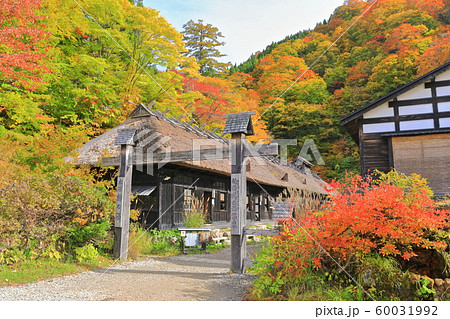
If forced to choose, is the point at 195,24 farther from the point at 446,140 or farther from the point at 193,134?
the point at 446,140

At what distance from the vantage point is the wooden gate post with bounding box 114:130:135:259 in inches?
312

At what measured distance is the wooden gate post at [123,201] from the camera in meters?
7.92

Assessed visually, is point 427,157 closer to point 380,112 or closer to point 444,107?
point 444,107

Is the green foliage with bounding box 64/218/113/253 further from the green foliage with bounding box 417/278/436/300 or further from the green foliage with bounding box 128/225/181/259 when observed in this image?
the green foliage with bounding box 417/278/436/300

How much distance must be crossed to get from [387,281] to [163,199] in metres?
8.49

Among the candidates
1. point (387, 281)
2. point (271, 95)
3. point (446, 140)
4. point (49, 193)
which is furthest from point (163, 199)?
point (271, 95)

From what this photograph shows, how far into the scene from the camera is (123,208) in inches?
316

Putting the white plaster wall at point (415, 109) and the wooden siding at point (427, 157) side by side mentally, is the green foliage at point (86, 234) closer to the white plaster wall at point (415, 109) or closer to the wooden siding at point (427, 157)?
the wooden siding at point (427, 157)

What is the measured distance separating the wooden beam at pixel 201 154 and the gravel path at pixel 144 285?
8.14ft

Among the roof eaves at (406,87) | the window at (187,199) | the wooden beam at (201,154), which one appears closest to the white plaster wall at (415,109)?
the roof eaves at (406,87)

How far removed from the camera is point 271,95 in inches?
1089

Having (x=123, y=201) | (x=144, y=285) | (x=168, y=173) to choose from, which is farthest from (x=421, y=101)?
(x=144, y=285)

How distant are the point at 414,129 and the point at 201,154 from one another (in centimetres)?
862

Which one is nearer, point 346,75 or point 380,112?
point 380,112
